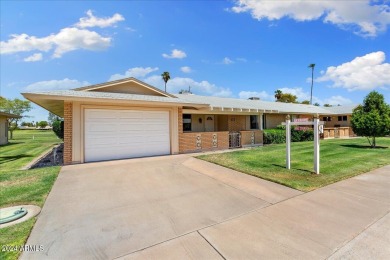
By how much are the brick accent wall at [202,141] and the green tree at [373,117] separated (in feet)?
29.2

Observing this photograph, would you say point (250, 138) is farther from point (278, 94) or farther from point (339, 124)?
point (278, 94)

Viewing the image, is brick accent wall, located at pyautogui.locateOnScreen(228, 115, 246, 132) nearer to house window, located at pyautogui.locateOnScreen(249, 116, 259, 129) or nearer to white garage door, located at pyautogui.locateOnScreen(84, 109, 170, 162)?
house window, located at pyautogui.locateOnScreen(249, 116, 259, 129)

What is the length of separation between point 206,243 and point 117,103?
8319 mm

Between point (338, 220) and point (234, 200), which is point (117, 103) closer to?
point (234, 200)

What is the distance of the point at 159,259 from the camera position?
9.55 feet

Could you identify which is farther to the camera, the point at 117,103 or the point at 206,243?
the point at 117,103

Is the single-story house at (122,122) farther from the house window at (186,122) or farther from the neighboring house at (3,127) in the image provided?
the neighboring house at (3,127)

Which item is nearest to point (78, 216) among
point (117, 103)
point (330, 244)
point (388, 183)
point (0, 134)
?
point (330, 244)

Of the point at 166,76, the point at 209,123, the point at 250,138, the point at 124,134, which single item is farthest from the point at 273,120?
the point at 166,76

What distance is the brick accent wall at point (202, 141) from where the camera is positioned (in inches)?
496

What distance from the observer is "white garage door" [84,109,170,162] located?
32.0 feet

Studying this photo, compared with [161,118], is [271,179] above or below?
below

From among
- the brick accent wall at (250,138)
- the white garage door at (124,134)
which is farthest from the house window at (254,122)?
the white garage door at (124,134)

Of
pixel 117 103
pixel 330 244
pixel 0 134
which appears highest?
pixel 117 103
